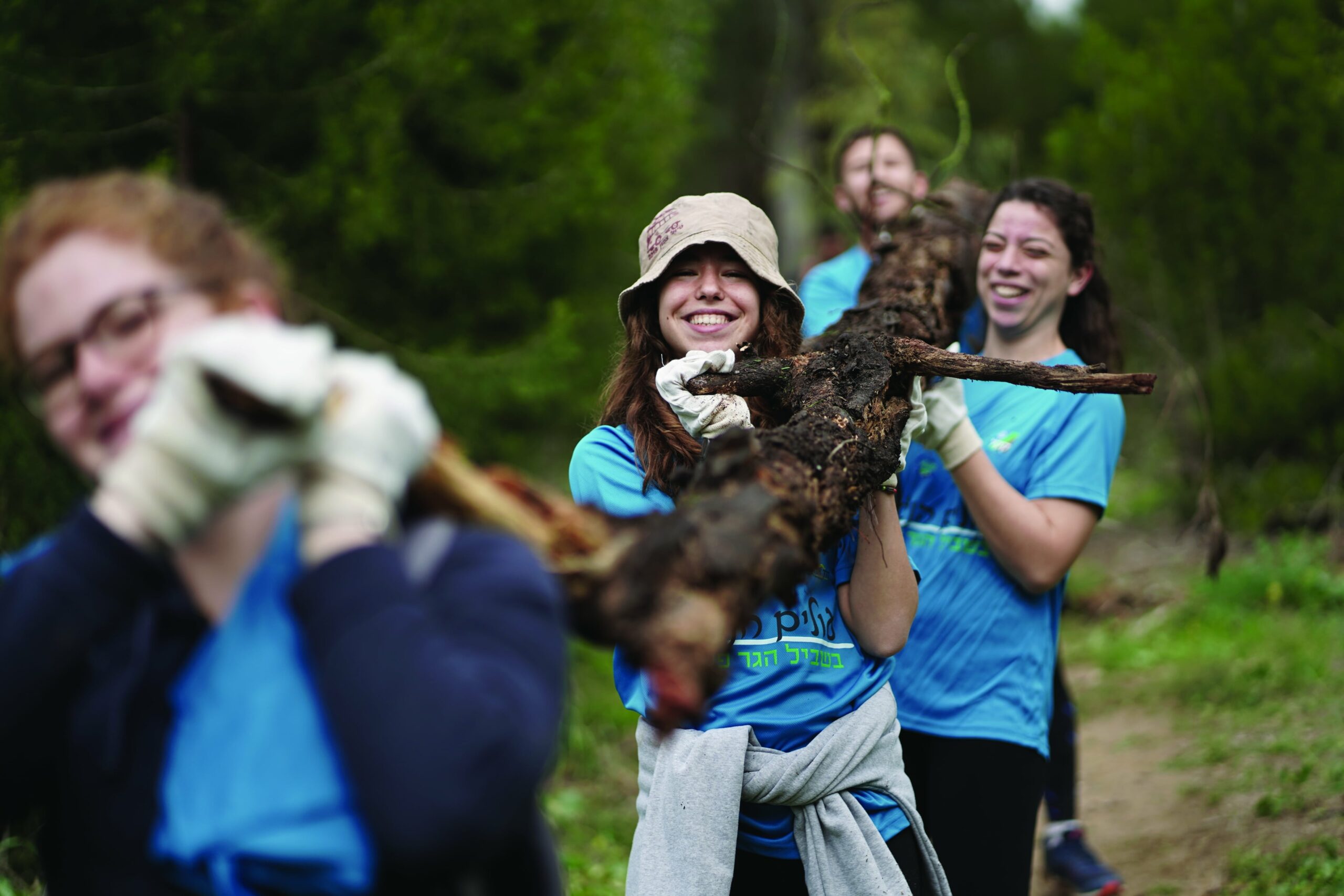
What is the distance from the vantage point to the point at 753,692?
7.21ft

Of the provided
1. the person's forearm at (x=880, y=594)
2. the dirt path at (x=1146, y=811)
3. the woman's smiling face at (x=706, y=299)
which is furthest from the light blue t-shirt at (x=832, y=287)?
the dirt path at (x=1146, y=811)

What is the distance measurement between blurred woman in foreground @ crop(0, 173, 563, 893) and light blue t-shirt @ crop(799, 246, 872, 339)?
255 centimetres

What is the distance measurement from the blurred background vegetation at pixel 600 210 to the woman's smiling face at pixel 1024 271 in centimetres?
40

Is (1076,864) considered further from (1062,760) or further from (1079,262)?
(1079,262)

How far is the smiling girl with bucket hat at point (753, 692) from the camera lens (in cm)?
211

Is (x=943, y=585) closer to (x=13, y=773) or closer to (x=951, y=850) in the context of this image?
(x=951, y=850)

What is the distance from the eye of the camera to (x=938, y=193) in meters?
4.09

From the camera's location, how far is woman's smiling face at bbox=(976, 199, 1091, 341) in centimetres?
314

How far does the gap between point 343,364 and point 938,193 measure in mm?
3321

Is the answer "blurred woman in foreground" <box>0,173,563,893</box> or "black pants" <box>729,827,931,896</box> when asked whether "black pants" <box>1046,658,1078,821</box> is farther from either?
"blurred woman in foreground" <box>0,173,563,893</box>

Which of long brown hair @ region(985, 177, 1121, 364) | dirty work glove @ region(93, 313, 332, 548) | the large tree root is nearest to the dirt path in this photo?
long brown hair @ region(985, 177, 1121, 364)

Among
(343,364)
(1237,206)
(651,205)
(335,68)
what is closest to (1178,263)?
(1237,206)

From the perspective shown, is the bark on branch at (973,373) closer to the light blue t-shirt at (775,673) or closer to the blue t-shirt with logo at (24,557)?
the light blue t-shirt at (775,673)

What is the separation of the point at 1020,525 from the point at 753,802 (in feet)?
3.38
